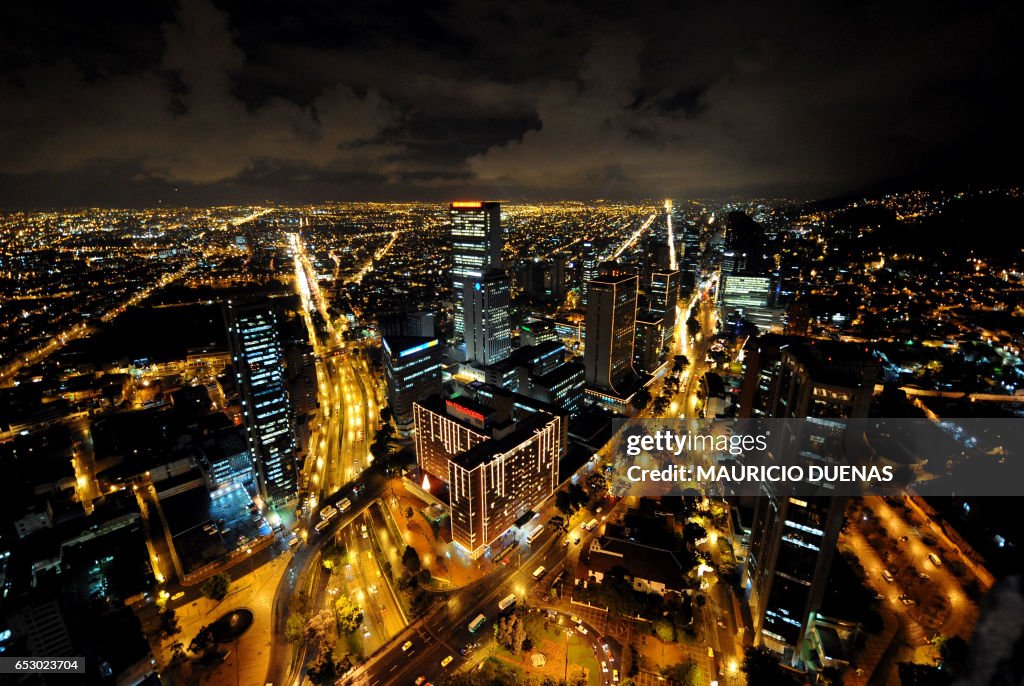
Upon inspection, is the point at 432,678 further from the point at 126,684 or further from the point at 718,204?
the point at 718,204

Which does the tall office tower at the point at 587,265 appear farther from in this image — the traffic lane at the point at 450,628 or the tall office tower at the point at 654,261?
the traffic lane at the point at 450,628

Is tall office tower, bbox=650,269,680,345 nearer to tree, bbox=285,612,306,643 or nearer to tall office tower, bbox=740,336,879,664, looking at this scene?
tall office tower, bbox=740,336,879,664

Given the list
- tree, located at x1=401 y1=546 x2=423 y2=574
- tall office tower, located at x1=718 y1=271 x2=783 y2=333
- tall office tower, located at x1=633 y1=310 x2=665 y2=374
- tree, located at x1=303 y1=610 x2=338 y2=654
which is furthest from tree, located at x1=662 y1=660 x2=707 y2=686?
tall office tower, located at x1=718 y1=271 x2=783 y2=333

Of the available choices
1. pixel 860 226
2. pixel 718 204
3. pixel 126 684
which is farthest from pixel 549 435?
pixel 718 204

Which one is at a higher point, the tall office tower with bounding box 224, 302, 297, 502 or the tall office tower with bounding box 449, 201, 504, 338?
the tall office tower with bounding box 449, 201, 504, 338

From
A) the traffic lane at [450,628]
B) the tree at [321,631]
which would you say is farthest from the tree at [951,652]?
the tree at [321,631]

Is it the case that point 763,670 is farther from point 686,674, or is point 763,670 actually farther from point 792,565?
point 792,565

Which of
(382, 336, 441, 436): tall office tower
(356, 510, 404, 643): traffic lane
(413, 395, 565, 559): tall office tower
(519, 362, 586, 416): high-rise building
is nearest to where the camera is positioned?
(356, 510, 404, 643): traffic lane

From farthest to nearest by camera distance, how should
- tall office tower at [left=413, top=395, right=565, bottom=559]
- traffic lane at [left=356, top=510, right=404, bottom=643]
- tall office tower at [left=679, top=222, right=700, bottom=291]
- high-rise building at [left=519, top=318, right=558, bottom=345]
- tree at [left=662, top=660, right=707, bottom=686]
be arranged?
tall office tower at [left=679, top=222, right=700, bottom=291], high-rise building at [left=519, top=318, right=558, bottom=345], tall office tower at [left=413, top=395, right=565, bottom=559], traffic lane at [left=356, top=510, right=404, bottom=643], tree at [left=662, top=660, right=707, bottom=686]
